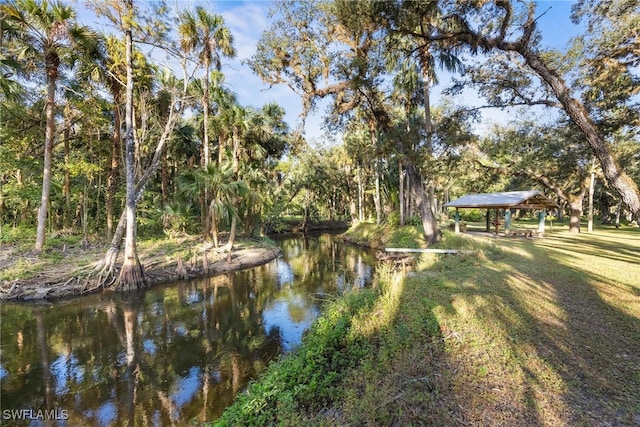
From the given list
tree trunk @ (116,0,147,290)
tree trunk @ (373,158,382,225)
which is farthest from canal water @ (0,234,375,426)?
tree trunk @ (373,158,382,225)

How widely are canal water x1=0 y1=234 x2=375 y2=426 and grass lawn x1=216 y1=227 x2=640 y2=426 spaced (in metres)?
2.60

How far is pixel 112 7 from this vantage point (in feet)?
35.9

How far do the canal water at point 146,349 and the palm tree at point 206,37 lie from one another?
870cm

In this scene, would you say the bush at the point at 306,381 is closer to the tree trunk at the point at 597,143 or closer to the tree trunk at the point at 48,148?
the tree trunk at the point at 597,143

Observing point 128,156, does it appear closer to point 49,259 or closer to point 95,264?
point 95,264

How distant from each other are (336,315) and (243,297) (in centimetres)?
610

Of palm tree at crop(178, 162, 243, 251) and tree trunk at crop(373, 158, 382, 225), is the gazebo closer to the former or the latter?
tree trunk at crop(373, 158, 382, 225)

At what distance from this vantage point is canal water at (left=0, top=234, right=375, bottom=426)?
4883 millimetres

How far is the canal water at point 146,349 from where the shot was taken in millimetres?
4883

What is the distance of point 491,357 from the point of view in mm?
4035

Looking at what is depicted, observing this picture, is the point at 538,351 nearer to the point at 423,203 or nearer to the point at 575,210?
the point at 423,203

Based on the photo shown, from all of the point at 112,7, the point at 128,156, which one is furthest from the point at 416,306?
the point at 112,7

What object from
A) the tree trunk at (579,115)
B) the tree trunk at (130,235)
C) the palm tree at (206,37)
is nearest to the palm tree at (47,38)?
the tree trunk at (130,235)

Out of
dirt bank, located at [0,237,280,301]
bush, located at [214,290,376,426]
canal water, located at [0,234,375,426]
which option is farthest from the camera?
dirt bank, located at [0,237,280,301]
